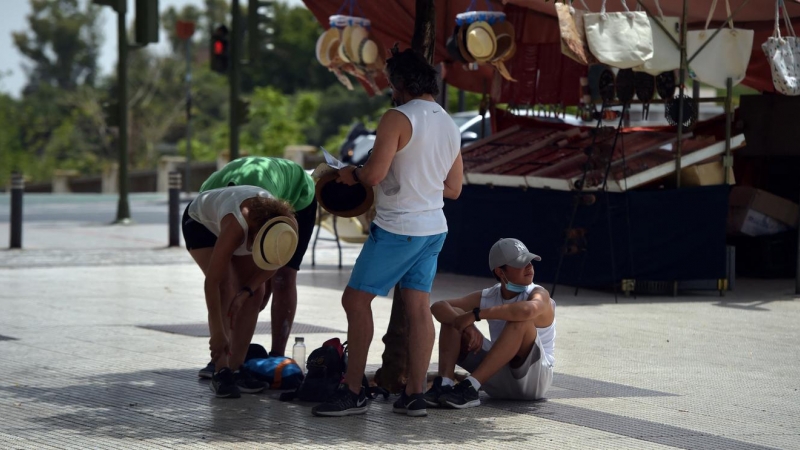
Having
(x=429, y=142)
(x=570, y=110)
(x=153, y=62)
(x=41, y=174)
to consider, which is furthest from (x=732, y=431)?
(x=153, y=62)

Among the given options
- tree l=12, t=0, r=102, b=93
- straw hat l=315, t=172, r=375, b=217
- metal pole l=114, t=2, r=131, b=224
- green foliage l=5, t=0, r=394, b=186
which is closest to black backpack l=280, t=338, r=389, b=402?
straw hat l=315, t=172, r=375, b=217

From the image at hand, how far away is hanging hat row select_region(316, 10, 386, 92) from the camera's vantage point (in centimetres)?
1350

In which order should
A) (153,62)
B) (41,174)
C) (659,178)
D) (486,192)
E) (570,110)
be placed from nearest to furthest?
1. (659,178)
2. (486,192)
3. (570,110)
4. (41,174)
5. (153,62)

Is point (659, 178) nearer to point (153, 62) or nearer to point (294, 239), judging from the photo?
point (294, 239)

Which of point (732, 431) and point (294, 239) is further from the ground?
point (294, 239)

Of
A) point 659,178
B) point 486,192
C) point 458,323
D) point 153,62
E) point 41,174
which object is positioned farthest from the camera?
point 153,62

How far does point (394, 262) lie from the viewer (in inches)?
251

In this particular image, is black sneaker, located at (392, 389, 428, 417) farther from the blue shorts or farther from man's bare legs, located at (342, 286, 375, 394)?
the blue shorts

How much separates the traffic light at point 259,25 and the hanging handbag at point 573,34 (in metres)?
10.0

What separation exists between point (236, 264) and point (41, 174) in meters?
52.6

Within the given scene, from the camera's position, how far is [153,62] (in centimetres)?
6588

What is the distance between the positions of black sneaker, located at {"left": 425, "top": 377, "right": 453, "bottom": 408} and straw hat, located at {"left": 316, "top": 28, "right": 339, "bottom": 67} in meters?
7.61

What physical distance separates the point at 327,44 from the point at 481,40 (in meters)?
2.24

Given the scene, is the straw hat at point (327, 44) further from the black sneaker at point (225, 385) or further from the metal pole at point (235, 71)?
the black sneaker at point (225, 385)
